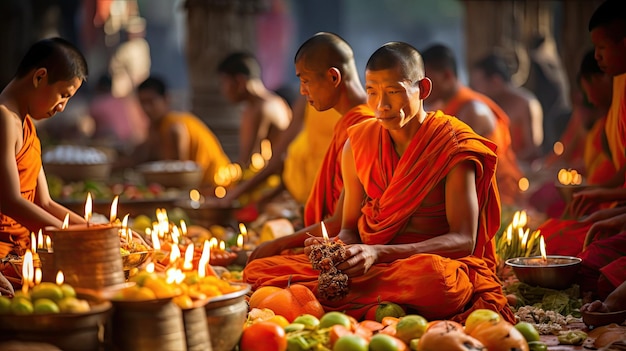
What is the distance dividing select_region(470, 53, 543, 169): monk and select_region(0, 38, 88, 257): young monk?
7046mm

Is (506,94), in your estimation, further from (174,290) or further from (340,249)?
(174,290)

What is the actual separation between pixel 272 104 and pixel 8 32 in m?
10.7

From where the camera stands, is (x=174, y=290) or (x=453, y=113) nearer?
(x=174, y=290)

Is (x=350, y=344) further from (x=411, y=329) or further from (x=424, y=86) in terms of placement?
(x=424, y=86)

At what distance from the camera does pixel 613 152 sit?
678 centimetres

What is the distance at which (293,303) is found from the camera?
16.3ft

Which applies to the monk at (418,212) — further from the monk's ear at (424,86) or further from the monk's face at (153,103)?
the monk's face at (153,103)

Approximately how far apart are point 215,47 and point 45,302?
9.30 meters

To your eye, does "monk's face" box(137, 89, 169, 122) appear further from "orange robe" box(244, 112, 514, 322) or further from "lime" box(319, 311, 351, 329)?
"lime" box(319, 311, 351, 329)

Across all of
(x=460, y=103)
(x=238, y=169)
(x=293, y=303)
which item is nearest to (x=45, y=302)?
(x=293, y=303)

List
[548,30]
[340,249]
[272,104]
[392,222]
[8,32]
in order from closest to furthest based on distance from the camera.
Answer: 1. [340,249]
2. [392,222]
3. [272,104]
4. [548,30]
5. [8,32]

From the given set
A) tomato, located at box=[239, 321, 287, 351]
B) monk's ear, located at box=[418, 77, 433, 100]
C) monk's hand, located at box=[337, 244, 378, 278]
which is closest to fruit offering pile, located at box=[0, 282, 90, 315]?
tomato, located at box=[239, 321, 287, 351]

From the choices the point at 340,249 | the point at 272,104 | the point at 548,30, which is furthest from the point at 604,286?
the point at 548,30

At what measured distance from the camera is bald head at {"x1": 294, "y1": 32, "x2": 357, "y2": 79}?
6000 mm
